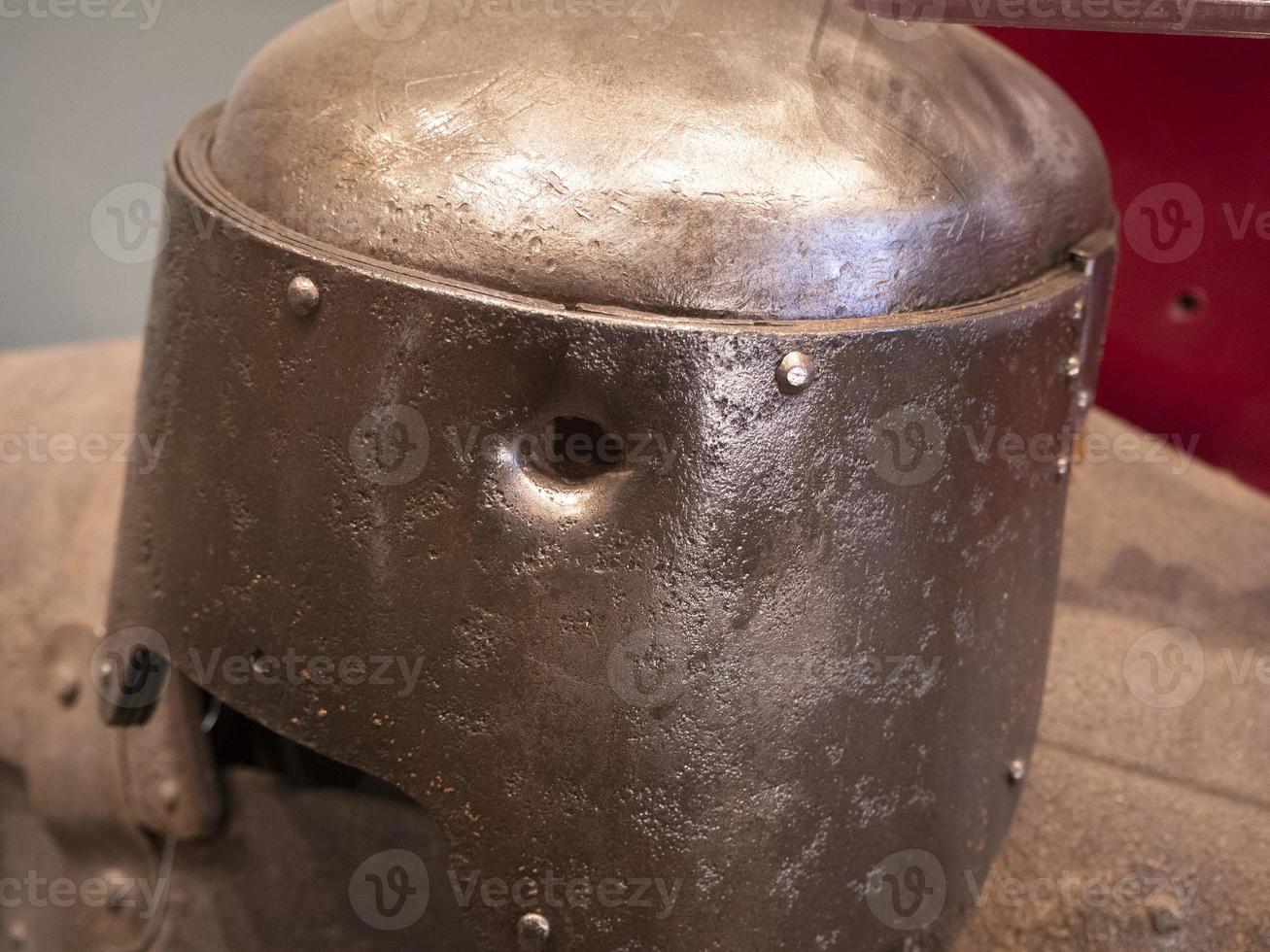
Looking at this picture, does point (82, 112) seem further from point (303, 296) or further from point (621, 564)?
point (621, 564)

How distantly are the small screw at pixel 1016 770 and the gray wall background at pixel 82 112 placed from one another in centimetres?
129

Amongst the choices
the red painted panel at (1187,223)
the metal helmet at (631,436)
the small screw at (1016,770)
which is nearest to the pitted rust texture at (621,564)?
the metal helmet at (631,436)

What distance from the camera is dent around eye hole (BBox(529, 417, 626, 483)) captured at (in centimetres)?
78

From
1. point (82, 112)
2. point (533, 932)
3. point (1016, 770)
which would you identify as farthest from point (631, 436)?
point (82, 112)

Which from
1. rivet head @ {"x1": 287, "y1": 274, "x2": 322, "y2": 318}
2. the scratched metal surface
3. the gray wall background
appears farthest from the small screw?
the gray wall background

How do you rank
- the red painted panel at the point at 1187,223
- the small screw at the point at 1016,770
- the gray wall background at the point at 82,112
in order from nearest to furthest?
the small screw at the point at 1016,770 → the red painted panel at the point at 1187,223 → the gray wall background at the point at 82,112

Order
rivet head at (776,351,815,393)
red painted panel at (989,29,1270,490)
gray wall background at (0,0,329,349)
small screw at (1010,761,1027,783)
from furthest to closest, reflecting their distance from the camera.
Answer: gray wall background at (0,0,329,349) < red painted panel at (989,29,1270,490) < small screw at (1010,761,1027,783) < rivet head at (776,351,815,393)

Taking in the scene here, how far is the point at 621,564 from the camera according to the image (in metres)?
0.77

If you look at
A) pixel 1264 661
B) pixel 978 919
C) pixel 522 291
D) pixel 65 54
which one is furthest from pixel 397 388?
pixel 65 54

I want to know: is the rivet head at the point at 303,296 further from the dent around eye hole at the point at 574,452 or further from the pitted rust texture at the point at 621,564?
the dent around eye hole at the point at 574,452

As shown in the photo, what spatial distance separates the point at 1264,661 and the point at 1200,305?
368 millimetres

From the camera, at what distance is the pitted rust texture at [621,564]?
2.49 feet

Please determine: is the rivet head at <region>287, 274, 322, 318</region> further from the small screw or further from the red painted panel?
the red painted panel

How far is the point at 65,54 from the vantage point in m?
1.67
